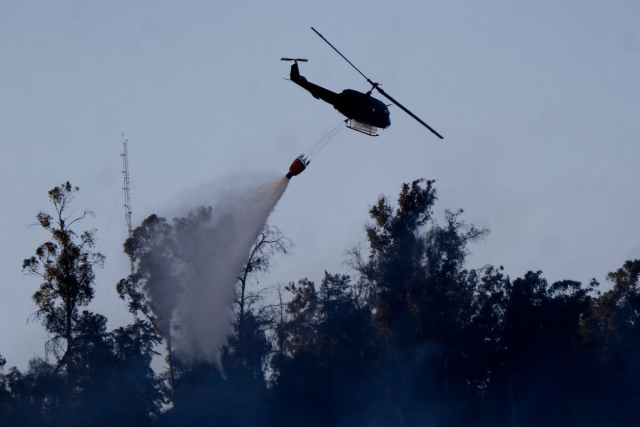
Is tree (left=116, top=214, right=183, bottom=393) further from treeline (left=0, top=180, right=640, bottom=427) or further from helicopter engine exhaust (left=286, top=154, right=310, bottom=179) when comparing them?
helicopter engine exhaust (left=286, top=154, right=310, bottom=179)

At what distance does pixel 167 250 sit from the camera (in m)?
65.7

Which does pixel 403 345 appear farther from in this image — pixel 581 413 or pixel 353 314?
pixel 581 413

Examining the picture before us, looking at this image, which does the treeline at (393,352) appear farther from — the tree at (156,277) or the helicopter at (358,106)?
the helicopter at (358,106)

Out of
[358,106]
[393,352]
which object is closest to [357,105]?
[358,106]

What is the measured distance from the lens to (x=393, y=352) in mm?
63469

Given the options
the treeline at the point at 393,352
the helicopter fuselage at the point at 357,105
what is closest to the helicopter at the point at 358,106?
the helicopter fuselage at the point at 357,105

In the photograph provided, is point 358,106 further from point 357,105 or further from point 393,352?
point 393,352

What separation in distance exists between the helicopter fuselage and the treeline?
19.5m

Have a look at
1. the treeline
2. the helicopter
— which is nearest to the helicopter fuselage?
the helicopter

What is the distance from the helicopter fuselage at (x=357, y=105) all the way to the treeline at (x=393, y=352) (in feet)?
63.9

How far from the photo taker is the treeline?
205ft

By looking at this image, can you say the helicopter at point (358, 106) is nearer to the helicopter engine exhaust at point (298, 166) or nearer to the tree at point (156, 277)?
the helicopter engine exhaust at point (298, 166)

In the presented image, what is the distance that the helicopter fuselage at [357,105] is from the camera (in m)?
45.7

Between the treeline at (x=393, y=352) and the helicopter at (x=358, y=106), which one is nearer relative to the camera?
the helicopter at (x=358, y=106)
